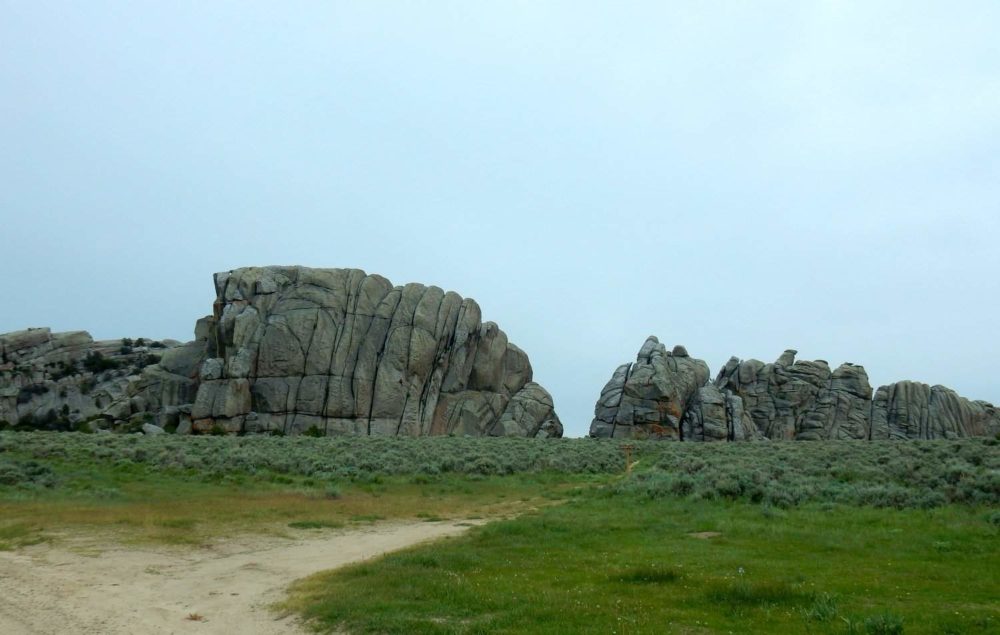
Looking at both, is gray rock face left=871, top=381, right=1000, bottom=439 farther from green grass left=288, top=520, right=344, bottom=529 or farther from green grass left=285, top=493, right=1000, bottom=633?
Result: green grass left=288, top=520, right=344, bottom=529

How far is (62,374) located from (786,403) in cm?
7977

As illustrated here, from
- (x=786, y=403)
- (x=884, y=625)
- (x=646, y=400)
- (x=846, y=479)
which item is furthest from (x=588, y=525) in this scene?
(x=786, y=403)

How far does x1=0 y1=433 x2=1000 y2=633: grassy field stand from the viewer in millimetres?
11602

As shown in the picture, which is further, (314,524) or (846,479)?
(846,479)

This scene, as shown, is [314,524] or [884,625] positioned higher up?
[884,625]

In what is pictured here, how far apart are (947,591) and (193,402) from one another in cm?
7024

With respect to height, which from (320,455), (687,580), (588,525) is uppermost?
(687,580)

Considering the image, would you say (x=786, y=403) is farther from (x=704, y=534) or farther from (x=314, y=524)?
(x=314, y=524)

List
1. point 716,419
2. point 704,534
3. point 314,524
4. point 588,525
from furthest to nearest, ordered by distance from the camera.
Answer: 1. point 716,419
2. point 314,524
3. point 588,525
4. point 704,534

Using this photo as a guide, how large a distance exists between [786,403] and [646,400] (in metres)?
19.2

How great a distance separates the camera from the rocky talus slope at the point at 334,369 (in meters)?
68.9

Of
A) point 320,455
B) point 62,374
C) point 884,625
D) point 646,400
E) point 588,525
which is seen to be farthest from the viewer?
point 62,374

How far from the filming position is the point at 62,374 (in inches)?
3435

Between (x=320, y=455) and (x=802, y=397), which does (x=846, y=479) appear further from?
(x=802, y=397)
